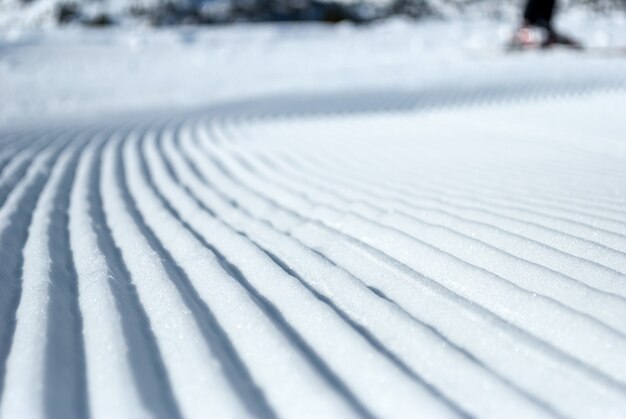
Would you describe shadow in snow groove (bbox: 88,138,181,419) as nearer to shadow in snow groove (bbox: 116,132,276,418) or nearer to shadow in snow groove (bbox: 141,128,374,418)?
shadow in snow groove (bbox: 116,132,276,418)

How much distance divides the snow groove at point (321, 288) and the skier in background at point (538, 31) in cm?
961

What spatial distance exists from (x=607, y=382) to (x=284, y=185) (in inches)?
94.1

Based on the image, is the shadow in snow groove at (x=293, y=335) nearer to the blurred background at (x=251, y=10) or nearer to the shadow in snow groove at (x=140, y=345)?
the shadow in snow groove at (x=140, y=345)

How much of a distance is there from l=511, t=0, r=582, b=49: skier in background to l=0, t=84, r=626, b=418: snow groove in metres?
9.61

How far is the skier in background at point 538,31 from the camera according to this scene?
1240 cm

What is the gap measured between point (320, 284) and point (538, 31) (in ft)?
43.0

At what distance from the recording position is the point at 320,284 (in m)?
1.84

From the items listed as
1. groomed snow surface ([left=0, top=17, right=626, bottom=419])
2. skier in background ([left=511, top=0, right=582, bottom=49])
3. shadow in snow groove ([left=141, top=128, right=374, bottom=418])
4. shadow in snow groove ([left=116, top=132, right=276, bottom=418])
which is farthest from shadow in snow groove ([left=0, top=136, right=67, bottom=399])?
skier in background ([left=511, top=0, right=582, bottom=49])

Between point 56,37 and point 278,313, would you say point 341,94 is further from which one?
point 56,37

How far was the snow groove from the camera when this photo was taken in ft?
4.03

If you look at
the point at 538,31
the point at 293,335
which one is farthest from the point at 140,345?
the point at 538,31

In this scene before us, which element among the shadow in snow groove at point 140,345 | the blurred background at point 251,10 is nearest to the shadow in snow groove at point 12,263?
the shadow in snow groove at point 140,345

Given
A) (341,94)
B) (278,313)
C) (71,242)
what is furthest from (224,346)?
(341,94)

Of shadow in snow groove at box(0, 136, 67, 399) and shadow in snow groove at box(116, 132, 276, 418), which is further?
shadow in snow groove at box(0, 136, 67, 399)
